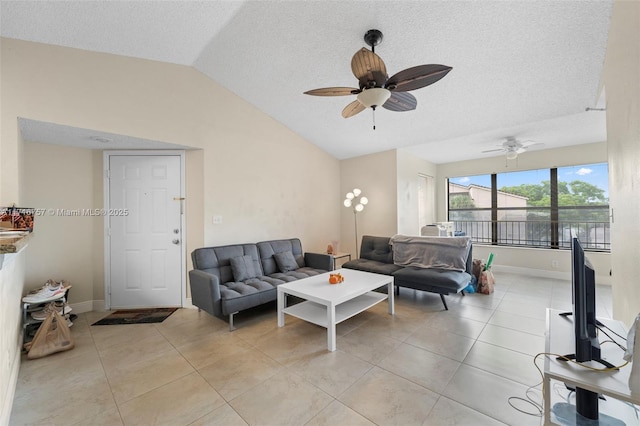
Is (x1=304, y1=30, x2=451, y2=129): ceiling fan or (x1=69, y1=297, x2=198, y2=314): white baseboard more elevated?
(x1=304, y1=30, x2=451, y2=129): ceiling fan

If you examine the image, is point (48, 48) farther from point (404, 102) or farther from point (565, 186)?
point (565, 186)

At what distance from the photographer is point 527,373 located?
198cm

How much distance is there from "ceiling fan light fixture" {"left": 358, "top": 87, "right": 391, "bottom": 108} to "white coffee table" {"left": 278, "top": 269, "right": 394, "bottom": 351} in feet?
5.80

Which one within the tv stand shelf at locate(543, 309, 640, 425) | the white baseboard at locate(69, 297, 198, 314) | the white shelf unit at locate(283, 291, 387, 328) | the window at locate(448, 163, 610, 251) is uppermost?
the window at locate(448, 163, 610, 251)

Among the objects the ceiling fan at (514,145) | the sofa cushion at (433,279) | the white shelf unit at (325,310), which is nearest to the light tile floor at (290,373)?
the white shelf unit at (325,310)

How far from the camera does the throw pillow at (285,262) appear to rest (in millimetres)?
3889

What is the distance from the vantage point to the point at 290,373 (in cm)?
203

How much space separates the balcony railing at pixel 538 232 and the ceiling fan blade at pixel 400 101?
14.7ft

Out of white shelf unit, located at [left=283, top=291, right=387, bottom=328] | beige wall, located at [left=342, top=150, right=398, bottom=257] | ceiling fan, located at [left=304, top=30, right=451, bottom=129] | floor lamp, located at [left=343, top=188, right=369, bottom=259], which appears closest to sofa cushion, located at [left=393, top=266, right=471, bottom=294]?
white shelf unit, located at [left=283, top=291, right=387, bottom=328]

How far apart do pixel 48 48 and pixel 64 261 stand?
2.35 meters

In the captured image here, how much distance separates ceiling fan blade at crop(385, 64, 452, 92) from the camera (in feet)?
6.10

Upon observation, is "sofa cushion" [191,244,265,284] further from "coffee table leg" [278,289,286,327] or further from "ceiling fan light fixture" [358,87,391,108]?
"ceiling fan light fixture" [358,87,391,108]

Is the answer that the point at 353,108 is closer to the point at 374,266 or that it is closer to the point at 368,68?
the point at 368,68

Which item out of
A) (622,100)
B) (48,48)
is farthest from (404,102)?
(48,48)
